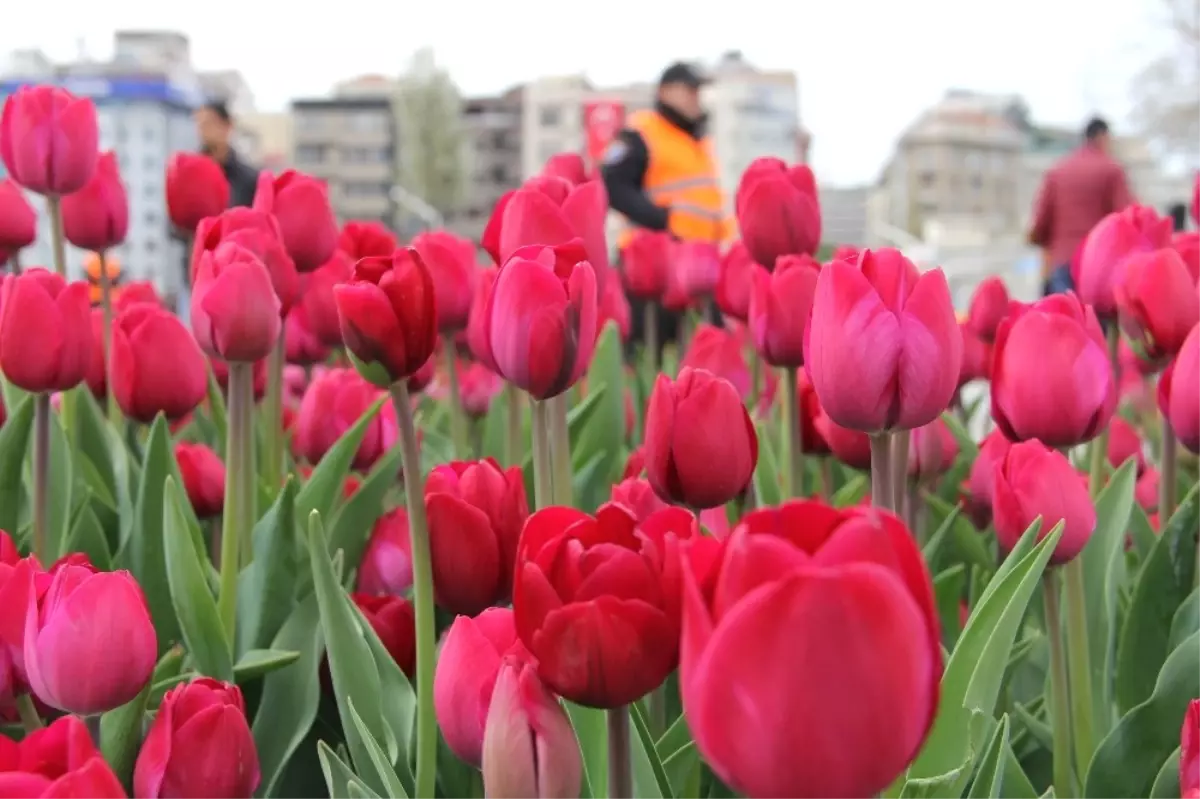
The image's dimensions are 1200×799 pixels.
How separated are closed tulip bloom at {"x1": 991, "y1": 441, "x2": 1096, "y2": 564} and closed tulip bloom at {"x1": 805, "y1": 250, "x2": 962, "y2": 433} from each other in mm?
161

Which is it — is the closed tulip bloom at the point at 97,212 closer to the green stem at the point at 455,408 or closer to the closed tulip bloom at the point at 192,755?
the green stem at the point at 455,408

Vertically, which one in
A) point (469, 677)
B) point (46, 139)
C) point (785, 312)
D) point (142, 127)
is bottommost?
point (469, 677)

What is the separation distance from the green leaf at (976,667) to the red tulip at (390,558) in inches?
15.5

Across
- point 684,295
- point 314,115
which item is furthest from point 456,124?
point 684,295

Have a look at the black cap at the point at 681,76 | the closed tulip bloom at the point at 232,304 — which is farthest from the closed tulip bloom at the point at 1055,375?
the black cap at the point at 681,76

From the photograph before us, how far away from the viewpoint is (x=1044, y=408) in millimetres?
627

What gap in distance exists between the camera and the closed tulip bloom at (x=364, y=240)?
107cm

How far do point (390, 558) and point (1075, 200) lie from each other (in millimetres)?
3574

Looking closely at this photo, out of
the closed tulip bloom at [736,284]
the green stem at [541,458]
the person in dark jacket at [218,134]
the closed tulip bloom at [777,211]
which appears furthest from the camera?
the person in dark jacket at [218,134]

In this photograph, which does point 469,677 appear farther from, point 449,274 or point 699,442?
A: point 449,274

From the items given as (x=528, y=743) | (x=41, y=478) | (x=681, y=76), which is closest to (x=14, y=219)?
(x=41, y=478)

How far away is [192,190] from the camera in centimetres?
116

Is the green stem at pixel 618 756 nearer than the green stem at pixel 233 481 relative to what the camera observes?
Yes

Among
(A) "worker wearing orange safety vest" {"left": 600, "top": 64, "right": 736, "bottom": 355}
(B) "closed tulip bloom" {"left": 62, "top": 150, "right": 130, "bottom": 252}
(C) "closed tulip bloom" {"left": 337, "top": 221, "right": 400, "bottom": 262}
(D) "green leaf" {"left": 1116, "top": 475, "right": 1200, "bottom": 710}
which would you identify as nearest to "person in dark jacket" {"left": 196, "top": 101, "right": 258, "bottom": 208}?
(A) "worker wearing orange safety vest" {"left": 600, "top": 64, "right": 736, "bottom": 355}
